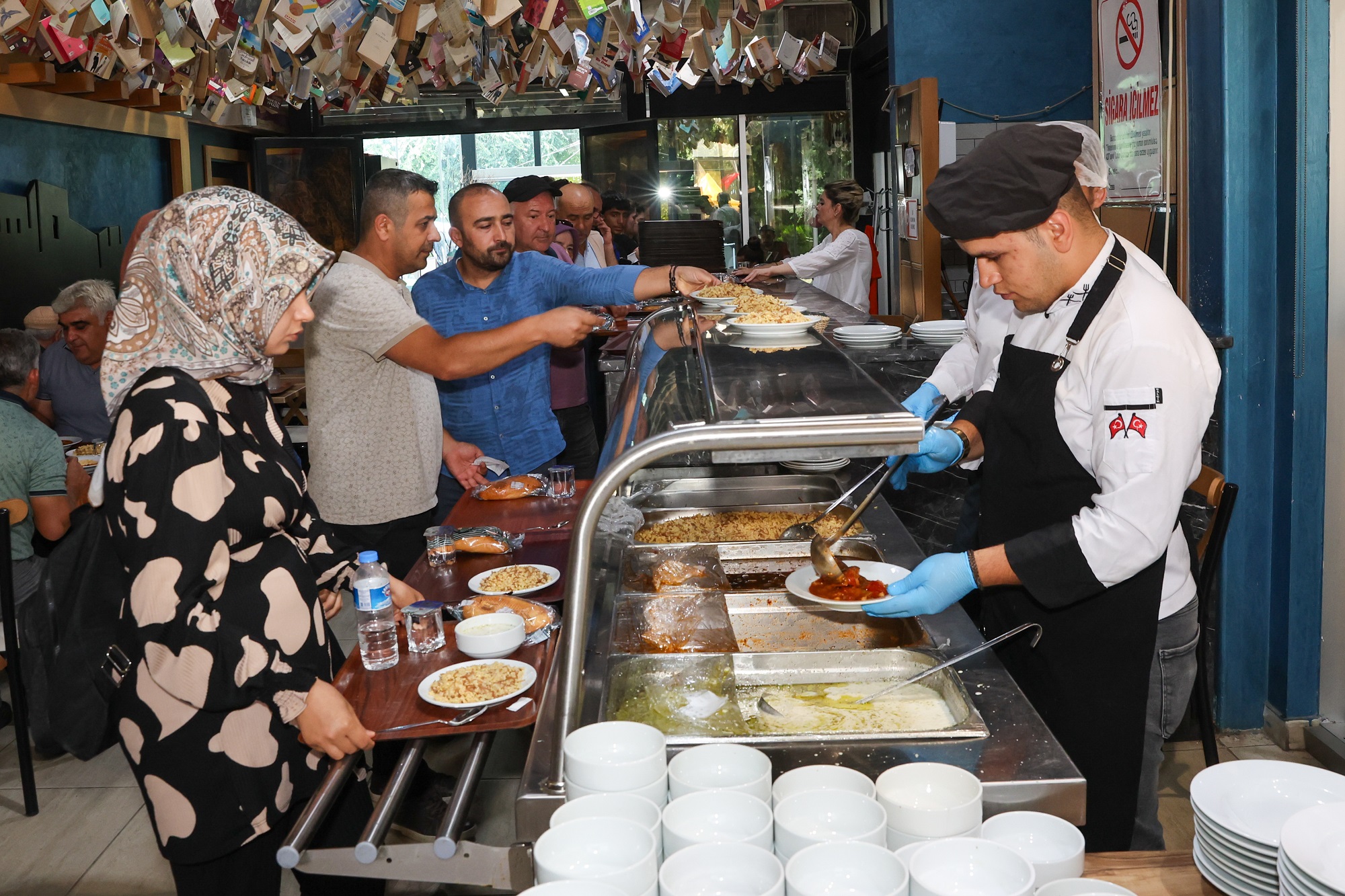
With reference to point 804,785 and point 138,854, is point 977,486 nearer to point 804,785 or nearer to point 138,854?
point 804,785

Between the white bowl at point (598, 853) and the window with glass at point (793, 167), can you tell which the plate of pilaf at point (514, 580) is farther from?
the window with glass at point (793, 167)

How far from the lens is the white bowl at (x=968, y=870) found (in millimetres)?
1123

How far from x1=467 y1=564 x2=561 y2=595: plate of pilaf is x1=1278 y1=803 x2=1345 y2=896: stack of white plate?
175 centimetres

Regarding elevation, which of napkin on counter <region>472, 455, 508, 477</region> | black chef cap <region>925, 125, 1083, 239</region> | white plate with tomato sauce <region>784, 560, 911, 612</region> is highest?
black chef cap <region>925, 125, 1083, 239</region>

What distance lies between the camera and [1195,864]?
53.4 inches

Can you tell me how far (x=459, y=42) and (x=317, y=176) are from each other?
7.33m

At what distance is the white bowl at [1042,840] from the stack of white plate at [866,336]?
2.96 meters

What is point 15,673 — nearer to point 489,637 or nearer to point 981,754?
point 489,637

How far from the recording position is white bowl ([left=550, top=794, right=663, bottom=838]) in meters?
1.28

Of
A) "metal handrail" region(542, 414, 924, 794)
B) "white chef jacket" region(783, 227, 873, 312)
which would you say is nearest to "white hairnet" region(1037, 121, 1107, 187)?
"metal handrail" region(542, 414, 924, 794)


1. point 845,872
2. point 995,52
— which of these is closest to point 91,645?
point 845,872

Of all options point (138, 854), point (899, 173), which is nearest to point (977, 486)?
point (138, 854)

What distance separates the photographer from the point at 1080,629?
6.59ft

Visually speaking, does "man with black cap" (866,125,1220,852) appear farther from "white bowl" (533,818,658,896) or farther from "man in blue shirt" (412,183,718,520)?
"man in blue shirt" (412,183,718,520)
